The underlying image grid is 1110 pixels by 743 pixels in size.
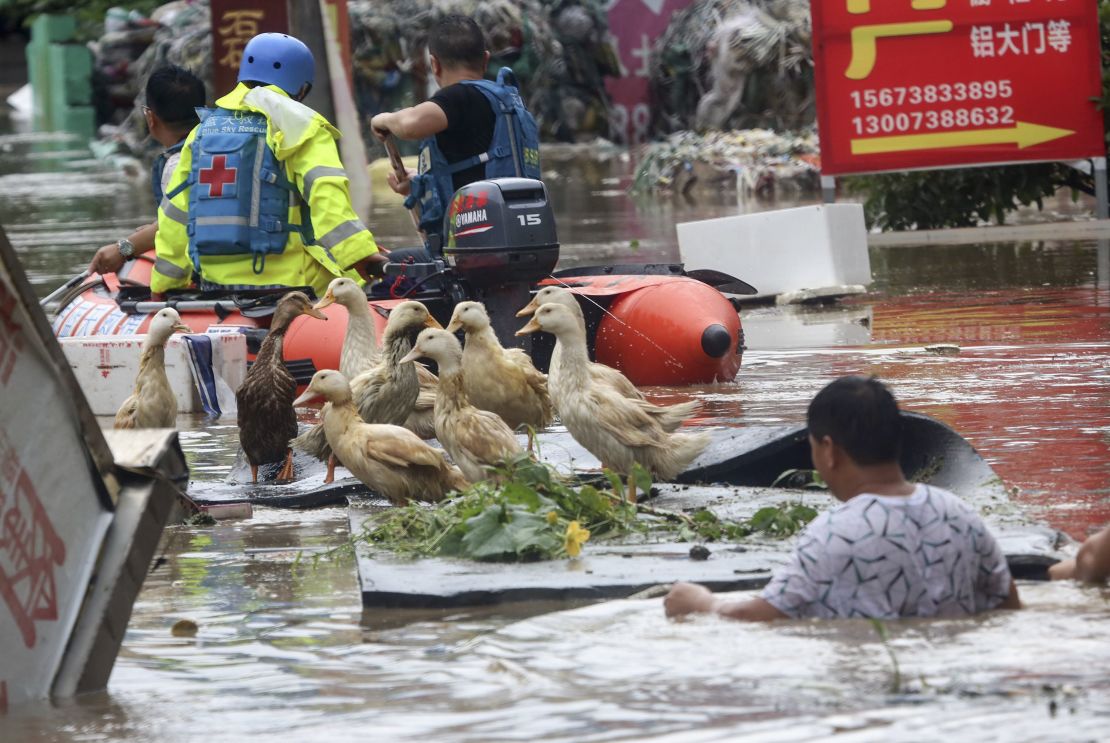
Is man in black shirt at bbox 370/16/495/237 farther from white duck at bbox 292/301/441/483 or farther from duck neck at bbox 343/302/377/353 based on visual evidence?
white duck at bbox 292/301/441/483

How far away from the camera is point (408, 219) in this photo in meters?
20.5

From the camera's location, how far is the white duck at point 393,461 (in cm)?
657

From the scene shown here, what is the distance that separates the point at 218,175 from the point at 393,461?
3580 mm

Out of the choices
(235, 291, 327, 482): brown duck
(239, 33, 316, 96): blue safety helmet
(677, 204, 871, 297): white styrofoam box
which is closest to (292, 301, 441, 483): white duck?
(235, 291, 327, 482): brown duck

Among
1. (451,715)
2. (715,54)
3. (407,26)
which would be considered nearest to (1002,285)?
(451,715)

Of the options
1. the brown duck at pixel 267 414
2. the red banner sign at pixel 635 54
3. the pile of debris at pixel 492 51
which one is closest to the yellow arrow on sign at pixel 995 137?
the brown duck at pixel 267 414

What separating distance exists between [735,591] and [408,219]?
15526mm

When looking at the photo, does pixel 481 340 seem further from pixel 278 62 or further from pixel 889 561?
pixel 889 561

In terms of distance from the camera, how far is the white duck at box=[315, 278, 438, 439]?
302 inches

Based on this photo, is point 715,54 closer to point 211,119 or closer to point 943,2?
point 943,2

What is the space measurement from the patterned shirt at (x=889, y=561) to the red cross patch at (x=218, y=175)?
219 inches

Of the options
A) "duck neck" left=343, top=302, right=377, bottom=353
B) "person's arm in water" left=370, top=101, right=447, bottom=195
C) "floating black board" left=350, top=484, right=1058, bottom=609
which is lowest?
"floating black board" left=350, top=484, right=1058, bottom=609

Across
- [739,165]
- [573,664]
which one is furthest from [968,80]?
[573,664]

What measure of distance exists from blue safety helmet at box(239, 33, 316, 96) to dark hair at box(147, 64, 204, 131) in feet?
2.66
